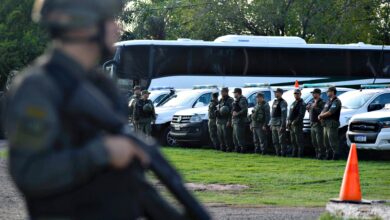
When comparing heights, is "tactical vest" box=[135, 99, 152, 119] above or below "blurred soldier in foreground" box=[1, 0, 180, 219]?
below

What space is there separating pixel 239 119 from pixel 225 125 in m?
0.88

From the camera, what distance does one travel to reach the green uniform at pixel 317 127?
972 inches

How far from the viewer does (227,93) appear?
2834 cm

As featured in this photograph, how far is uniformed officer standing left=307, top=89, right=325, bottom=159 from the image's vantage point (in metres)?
24.7

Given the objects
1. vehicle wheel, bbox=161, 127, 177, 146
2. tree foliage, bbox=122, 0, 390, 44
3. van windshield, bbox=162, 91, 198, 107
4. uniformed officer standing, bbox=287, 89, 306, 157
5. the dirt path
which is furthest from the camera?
tree foliage, bbox=122, 0, 390, 44

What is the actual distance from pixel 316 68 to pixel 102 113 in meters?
38.1

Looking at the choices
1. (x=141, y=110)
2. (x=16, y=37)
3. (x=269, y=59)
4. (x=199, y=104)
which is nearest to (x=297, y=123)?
(x=141, y=110)

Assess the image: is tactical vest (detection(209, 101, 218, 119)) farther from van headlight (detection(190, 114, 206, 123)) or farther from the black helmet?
the black helmet

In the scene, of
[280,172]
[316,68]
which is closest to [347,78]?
[316,68]

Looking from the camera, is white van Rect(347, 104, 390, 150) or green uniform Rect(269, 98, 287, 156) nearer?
white van Rect(347, 104, 390, 150)

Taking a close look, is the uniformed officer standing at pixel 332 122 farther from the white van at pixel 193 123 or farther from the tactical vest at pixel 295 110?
the white van at pixel 193 123

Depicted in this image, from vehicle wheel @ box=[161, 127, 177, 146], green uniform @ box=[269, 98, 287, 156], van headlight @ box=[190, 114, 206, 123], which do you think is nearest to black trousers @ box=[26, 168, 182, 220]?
green uniform @ box=[269, 98, 287, 156]

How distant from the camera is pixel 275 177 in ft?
65.0

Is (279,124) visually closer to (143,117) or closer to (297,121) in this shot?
(297,121)
